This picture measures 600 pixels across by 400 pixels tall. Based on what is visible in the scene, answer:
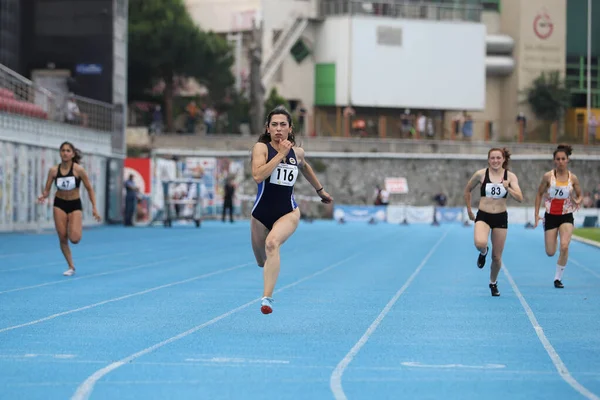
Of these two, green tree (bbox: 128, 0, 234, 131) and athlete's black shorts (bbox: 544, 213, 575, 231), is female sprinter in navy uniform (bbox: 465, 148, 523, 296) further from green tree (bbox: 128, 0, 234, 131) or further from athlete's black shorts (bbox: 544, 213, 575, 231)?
green tree (bbox: 128, 0, 234, 131)

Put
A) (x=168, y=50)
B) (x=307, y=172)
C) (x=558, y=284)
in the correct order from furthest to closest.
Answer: (x=168, y=50) → (x=558, y=284) → (x=307, y=172)

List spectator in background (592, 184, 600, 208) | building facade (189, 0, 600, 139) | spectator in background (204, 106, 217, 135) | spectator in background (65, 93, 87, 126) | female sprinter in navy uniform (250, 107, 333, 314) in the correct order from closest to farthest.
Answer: female sprinter in navy uniform (250, 107, 333, 314) → spectator in background (65, 93, 87, 126) → spectator in background (592, 184, 600, 208) → spectator in background (204, 106, 217, 135) → building facade (189, 0, 600, 139)

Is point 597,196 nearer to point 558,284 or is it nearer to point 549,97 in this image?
point 549,97

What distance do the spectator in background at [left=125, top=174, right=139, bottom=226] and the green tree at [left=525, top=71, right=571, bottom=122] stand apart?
1416 inches

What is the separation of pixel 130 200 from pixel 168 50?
22.7m

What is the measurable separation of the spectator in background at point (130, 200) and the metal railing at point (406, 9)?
29.3 meters

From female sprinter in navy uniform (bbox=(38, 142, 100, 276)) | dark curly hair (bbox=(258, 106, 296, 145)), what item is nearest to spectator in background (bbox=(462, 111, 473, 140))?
female sprinter in navy uniform (bbox=(38, 142, 100, 276))

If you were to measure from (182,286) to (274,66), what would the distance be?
54068mm

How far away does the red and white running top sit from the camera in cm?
1903

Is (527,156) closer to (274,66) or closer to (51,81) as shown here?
(274,66)

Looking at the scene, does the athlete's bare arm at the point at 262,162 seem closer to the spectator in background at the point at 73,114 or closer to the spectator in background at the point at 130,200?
the spectator in background at the point at 73,114

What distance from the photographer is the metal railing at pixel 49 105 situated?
3909 centimetres

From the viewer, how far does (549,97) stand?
77.6 meters

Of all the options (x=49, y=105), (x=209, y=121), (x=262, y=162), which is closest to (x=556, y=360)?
(x=262, y=162)
